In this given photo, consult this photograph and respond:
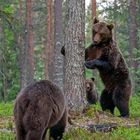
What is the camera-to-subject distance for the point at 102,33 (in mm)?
11820

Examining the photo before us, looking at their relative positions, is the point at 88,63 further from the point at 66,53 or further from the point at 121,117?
the point at 121,117

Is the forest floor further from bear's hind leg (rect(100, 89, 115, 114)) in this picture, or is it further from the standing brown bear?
bear's hind leg (rect(100, 89, 115, 114))

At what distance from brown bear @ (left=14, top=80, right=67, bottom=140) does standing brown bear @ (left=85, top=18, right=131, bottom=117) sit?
396 cm

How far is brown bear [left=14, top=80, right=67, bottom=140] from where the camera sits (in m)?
7.09

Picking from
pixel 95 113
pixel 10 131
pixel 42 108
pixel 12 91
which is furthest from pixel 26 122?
pixel 12 91

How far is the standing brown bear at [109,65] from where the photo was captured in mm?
11805

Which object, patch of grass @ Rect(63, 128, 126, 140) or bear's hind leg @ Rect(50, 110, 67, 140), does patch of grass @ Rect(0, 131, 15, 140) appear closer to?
bear's hind leg @ Rect(50, 110, 67, 140)

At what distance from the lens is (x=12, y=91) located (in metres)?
36.9

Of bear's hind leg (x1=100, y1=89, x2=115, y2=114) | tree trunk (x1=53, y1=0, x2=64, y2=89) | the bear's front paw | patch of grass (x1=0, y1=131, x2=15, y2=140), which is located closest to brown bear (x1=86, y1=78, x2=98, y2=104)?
tree trunk (x1=53, y1=0, x2=64, y2=89)

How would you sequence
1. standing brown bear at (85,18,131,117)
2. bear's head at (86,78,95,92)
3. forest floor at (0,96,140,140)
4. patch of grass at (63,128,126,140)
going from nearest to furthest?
patch of grass at (63,128,126,140)
forest floor at (0,96,140,140)
standing brown bear at (85,18,131,117)
bear's head at (86,78,95,92)

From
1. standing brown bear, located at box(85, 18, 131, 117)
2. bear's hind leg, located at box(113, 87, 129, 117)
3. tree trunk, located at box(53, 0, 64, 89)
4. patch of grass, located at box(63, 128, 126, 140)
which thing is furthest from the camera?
tree trunk, located at box(53, 0, 64, 89)

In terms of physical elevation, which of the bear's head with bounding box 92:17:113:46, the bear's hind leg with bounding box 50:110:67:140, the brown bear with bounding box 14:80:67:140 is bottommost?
the bear's hind leg with bounding box 50:110:67:140

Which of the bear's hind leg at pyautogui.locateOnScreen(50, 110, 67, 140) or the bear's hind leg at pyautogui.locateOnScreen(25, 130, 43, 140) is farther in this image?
the bear's hind leg at pyautogui.locateOnScreen(50, 110, 67, 140)

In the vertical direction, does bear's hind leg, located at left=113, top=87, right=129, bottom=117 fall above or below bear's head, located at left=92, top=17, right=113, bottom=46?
below
